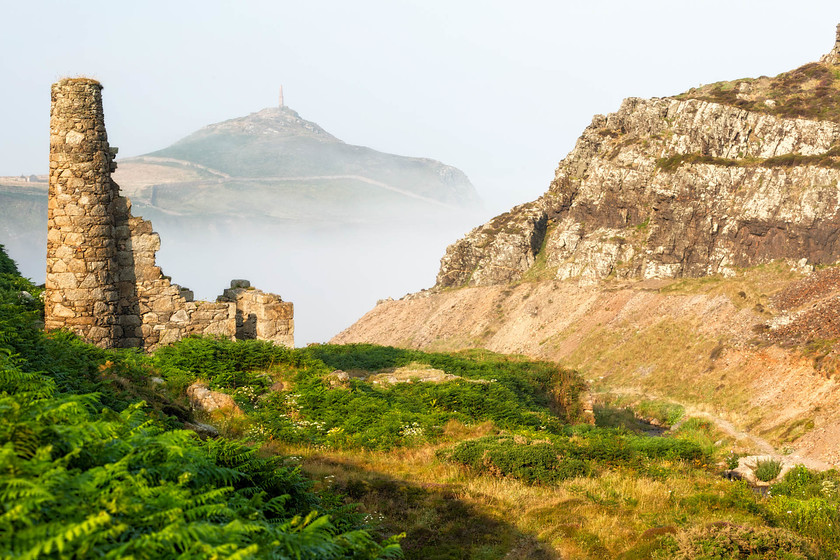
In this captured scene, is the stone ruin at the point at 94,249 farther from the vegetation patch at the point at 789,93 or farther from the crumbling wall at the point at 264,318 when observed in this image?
the vegetation patch at the point at 789,93

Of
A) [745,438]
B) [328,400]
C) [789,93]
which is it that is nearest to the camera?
[328,400]

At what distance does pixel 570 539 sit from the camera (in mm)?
10086

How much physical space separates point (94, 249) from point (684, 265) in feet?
179

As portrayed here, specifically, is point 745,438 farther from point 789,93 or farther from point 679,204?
point 789,93

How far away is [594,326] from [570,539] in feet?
166

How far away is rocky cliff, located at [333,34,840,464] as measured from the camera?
44.2 meters

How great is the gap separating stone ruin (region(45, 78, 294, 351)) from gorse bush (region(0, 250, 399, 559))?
1028cm

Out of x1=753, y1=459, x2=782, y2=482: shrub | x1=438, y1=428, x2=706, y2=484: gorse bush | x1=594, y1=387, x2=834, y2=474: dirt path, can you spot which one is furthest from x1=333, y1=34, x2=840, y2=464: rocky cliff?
x1=438, y1=428, x2=706, y2=484: gorse bush

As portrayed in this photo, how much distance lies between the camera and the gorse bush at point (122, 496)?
3828 mm

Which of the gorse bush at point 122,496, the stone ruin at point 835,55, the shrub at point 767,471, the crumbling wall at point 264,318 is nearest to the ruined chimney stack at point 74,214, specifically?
the crumbling wall at point 264,318

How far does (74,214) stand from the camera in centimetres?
1650

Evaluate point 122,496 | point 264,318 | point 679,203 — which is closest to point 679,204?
point 679,203

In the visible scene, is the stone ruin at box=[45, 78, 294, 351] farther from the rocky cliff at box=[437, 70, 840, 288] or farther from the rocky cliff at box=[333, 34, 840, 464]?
the rocky cliff at box=[437, 70, 840, 288]

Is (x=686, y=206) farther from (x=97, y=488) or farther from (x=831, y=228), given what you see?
(x=97, y=488)
